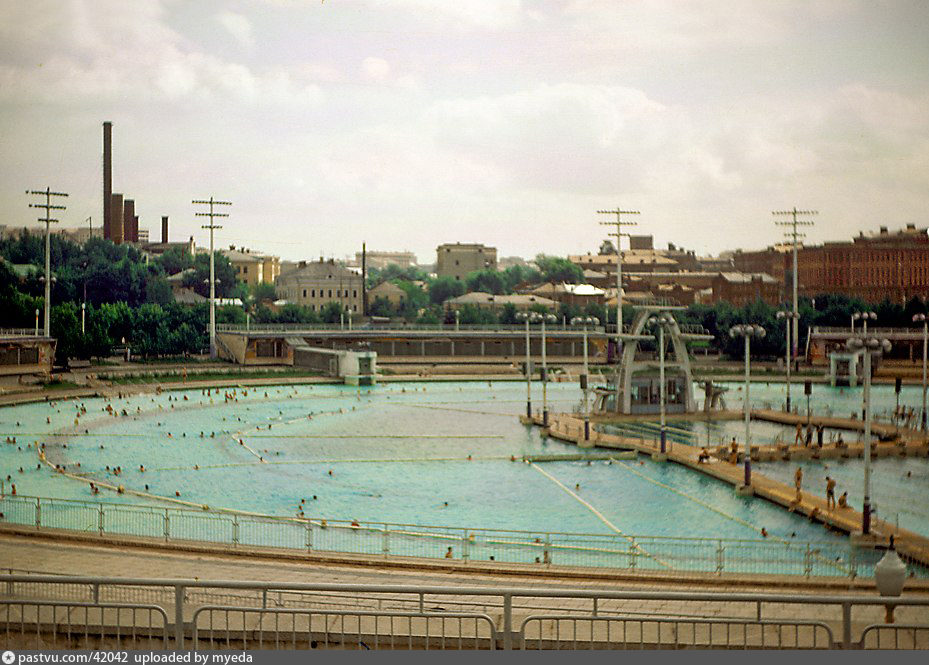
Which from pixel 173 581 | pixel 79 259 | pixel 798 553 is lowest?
pixel 798 553

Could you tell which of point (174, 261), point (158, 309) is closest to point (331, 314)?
point (158, 309)

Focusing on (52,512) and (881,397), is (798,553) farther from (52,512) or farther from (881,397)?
(881,397)

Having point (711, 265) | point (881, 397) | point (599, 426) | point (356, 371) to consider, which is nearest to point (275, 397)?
point (356, 371)

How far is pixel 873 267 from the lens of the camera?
217ft

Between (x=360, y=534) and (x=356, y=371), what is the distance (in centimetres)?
3829

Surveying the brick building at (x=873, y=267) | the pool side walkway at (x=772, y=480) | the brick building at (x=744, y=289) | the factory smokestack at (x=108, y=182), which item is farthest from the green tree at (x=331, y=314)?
the pool side walkway at (x=772, y=480)

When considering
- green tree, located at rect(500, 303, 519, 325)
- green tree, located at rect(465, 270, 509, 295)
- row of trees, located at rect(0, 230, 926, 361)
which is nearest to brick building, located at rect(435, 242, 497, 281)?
green tree, located at rect(465, 270, 509, 295)

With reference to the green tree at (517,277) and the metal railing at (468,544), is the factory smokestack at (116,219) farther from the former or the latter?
the metal railing at (468,544)

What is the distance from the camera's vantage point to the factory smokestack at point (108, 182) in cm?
7012

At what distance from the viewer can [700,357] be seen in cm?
6769

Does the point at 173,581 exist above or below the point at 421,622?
above

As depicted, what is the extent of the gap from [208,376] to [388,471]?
1174 inches

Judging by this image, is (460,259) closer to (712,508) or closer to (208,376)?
(208,376)

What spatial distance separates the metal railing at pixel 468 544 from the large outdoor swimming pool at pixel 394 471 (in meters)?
0.98
